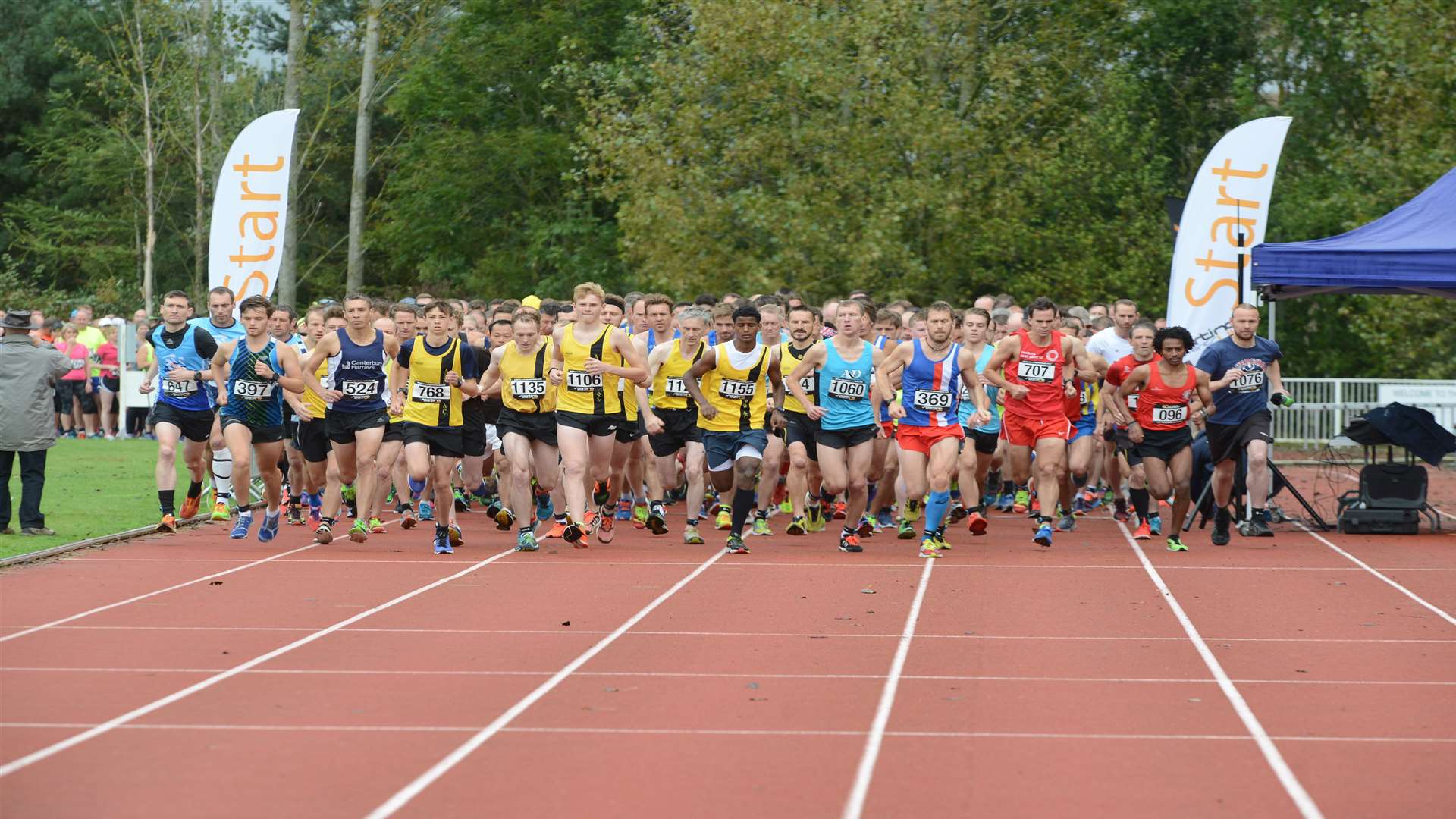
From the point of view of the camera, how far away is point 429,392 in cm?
1445

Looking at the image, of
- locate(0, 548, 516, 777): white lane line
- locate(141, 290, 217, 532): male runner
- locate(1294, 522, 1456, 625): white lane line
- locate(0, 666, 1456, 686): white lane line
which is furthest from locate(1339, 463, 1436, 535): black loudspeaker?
locate(141, 290, 217, 532): male runner

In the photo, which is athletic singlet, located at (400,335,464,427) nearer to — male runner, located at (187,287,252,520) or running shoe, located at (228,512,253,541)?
male runner, located at (187,287,252,520)

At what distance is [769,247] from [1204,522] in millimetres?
14390

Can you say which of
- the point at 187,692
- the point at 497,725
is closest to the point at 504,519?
the point at 187,692

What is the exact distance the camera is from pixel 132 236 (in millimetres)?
52219

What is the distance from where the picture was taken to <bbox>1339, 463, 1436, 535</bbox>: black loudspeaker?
1688 cm

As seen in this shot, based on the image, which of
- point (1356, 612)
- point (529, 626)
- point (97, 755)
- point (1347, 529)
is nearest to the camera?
point (97, 755)

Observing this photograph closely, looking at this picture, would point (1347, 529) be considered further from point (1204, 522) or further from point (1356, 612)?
point (1356, 612)

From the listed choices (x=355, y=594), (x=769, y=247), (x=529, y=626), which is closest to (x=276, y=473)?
(x=355, y=594)

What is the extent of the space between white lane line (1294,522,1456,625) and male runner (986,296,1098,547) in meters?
2.33

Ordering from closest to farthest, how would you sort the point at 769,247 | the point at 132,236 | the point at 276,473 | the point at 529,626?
the point at 529,626
the point at 276,473
the point at 769,247
the point at 132,236

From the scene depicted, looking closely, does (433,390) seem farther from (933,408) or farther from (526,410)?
(933,408)

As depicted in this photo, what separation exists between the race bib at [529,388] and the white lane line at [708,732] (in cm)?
658

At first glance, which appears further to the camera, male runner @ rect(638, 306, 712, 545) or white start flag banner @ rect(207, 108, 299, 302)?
white start flag banner @ rect(207, 108, 299, 302)
